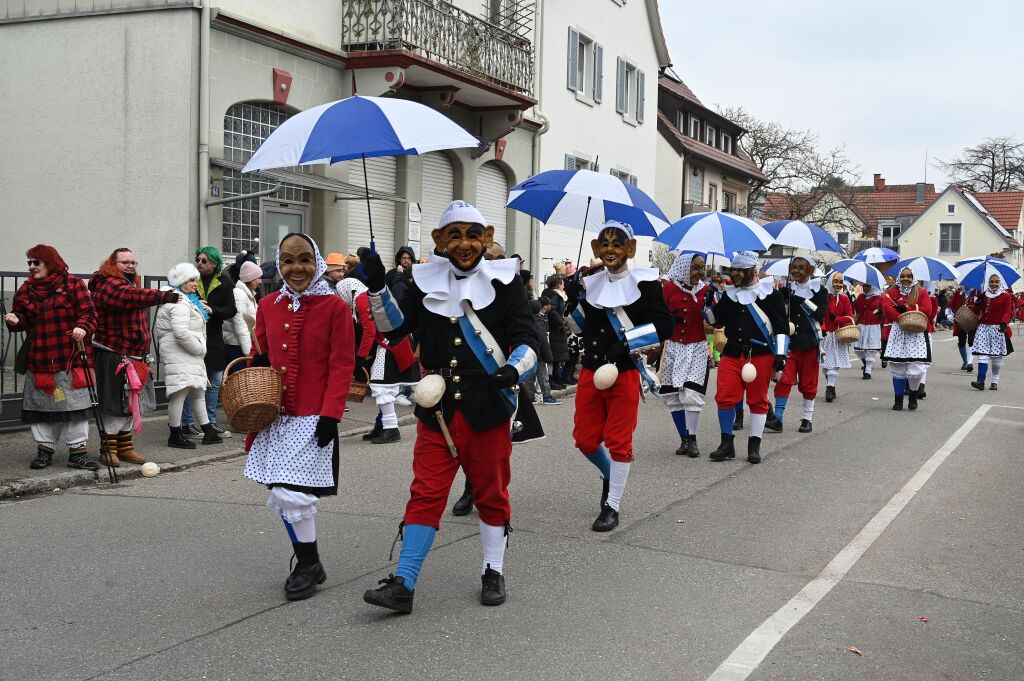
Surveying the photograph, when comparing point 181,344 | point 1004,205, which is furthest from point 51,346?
point 1004,205

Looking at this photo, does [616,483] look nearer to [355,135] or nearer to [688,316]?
[355,135]

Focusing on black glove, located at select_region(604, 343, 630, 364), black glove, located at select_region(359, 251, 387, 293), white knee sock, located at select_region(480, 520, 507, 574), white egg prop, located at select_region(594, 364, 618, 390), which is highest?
black glove, located at select_region(359, 251, 387, 293)

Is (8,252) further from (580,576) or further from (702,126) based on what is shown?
(702,126)

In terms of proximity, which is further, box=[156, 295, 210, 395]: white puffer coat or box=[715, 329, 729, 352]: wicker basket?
box=[715, 329, 729, 352]: wicker basket

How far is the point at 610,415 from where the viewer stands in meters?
6.76

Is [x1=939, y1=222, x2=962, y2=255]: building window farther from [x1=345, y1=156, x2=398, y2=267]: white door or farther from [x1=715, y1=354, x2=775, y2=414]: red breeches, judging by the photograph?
[x1=715, y1=354, x2=775, y2=414]: red breeches

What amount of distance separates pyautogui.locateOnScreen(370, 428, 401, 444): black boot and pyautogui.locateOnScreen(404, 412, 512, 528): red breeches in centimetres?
544

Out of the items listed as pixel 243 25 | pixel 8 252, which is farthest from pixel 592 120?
pixel 8 252

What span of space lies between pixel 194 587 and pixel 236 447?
4.59m

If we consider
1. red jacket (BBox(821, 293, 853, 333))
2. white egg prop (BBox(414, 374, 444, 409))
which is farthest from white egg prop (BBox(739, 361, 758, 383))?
red jacket (BBox(821, 293, 853, 333))

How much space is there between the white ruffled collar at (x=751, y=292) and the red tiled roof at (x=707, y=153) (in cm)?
2719

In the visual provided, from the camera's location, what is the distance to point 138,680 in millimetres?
4051

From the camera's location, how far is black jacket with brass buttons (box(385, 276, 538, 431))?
4980 millimetres

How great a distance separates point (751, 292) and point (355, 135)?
5.08 metres
